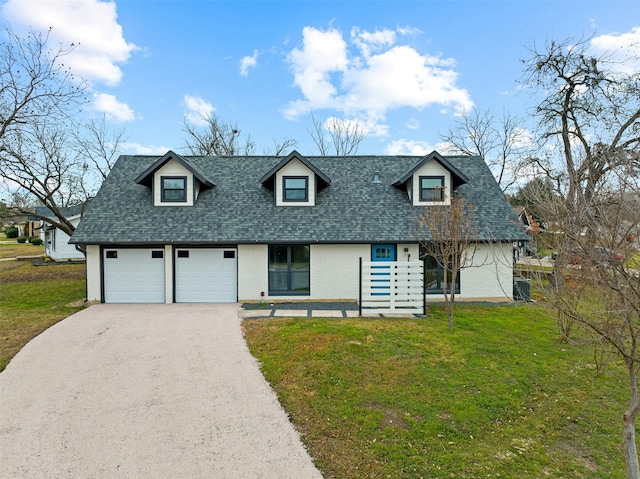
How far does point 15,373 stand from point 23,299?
32.4ft

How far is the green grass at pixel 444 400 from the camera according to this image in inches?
180

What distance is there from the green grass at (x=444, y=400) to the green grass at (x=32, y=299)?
622 centimetres

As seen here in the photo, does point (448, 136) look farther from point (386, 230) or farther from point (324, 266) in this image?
point (324, 266)

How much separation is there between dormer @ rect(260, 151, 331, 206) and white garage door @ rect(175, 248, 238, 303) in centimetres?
324

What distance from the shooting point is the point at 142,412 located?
570cm

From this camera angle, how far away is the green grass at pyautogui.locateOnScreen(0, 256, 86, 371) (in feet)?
31.7

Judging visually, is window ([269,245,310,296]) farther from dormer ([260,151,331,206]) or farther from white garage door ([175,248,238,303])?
dormer ([260,151,331,206])

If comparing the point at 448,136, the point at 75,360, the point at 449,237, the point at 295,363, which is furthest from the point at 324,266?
the point at 448,136

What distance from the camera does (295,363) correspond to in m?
7.51

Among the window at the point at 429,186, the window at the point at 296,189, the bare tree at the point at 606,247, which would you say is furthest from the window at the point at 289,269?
the bare tree at the point at 606,247

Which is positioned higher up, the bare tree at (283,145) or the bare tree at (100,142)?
the bare tree at (283,145)

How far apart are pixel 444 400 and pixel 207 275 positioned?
408 inches

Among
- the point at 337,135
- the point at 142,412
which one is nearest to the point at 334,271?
the point at 142,412

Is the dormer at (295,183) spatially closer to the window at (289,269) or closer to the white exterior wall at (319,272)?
the window at (289,269)
